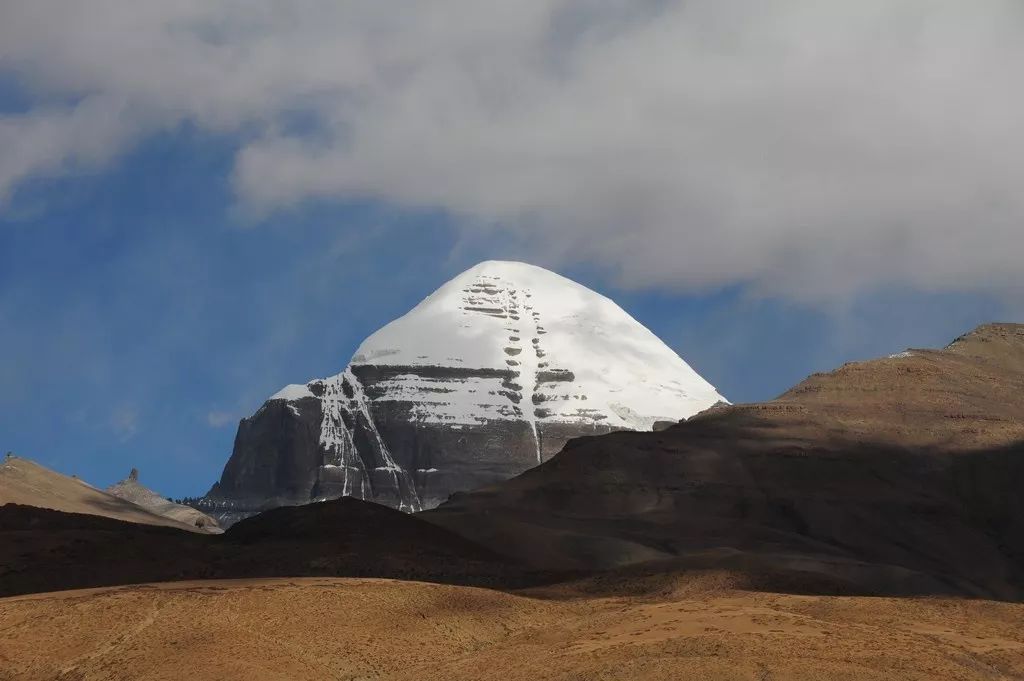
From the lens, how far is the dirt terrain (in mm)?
45656

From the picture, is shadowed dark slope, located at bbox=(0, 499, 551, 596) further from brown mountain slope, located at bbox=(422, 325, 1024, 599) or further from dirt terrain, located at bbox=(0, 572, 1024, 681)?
brown mountain slope, located at bbox=(422, 325, 1024, 599)

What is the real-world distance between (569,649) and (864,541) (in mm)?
92363

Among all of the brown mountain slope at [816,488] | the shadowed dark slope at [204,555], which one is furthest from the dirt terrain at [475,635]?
the brown mountain slope at [816,488]

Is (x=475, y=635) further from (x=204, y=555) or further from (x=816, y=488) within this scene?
(x=816, y=488)

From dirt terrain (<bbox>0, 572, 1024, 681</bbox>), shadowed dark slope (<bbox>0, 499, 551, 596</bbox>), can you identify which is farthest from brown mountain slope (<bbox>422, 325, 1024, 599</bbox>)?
dirt terrain (<bbox>0, 572, 1024, 681</bbox>)

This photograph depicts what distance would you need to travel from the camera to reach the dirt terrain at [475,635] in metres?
45.7

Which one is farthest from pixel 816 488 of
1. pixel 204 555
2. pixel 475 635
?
pixel 475 635

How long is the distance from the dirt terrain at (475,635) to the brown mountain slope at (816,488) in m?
54.6

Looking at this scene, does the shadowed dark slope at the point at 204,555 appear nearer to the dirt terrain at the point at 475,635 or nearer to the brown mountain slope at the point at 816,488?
the dirt terrain at the point at 475,635

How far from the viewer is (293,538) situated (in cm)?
9200

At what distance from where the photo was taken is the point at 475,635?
54531 millimetres

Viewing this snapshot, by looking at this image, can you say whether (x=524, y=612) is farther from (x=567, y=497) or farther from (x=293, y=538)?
(x=567, y=497)

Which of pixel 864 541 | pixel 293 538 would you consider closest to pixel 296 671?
pixel 293 538

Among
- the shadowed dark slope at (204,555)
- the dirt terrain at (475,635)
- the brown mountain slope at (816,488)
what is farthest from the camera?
the brown mountain slope at (816,488)
